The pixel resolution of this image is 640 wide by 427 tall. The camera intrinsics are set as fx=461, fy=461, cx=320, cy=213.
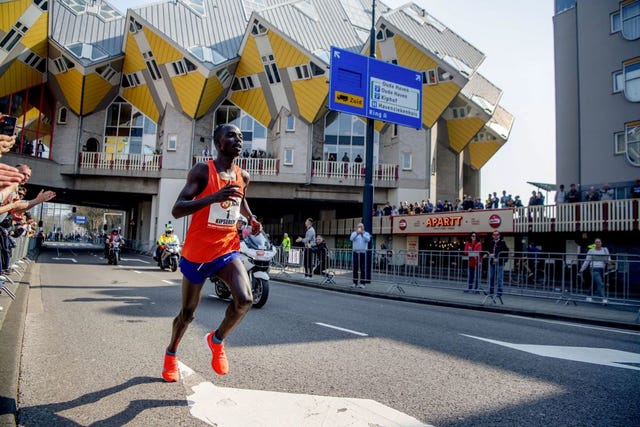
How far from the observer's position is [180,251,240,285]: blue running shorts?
377 centimetres

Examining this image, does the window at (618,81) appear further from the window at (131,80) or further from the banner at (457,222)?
the window at (131,80)

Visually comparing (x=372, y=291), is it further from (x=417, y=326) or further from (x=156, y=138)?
(x=156, y=138)

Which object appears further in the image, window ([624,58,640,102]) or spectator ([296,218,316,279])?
window ([624,58,640,102])

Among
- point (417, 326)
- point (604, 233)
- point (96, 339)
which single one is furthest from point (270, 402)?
point (604, 233)

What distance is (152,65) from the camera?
3575 cm

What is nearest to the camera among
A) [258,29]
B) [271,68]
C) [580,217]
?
[580,217]

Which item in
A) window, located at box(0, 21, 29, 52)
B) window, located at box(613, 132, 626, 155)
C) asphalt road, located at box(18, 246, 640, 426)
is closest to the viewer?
asphalt road, located at box(18, 246, 640, 426)

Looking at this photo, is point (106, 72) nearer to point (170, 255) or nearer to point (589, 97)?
point (170, 255)

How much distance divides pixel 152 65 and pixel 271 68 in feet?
30.8

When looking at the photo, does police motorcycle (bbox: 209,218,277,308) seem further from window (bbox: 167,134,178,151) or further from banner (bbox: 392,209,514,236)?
window (bbox: 167,134,178,151)

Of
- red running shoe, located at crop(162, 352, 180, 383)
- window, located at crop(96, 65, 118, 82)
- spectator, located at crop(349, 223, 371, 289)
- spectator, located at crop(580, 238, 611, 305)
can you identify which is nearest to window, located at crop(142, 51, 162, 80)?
window, located at crop(96, 65, 118, 82)

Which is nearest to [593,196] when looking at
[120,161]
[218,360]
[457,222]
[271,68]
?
[457,222]

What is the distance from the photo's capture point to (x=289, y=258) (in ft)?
59.4

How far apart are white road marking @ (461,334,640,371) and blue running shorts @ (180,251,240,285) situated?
152 inches
